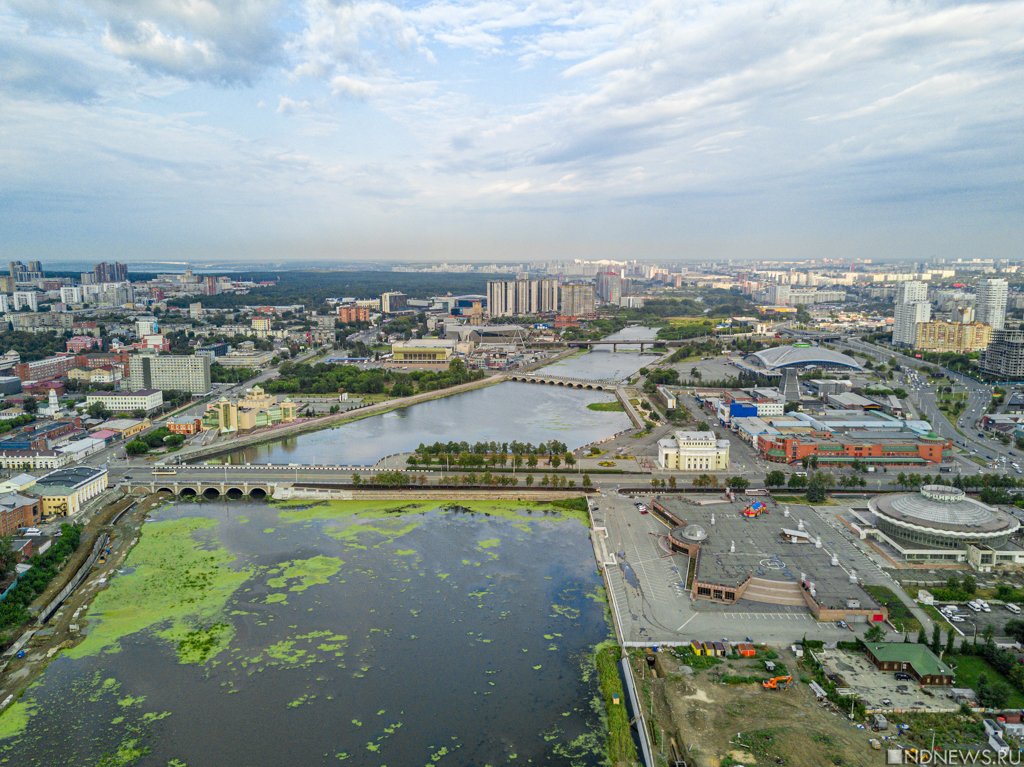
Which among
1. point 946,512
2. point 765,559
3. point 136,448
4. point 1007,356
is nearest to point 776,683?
point 765,559

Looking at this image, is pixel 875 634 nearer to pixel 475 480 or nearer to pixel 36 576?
pixel 475 480

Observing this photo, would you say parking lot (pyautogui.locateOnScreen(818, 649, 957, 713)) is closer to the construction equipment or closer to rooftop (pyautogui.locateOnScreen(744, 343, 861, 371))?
the construction equipment

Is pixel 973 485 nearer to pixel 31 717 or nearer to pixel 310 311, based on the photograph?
pixel 31 717

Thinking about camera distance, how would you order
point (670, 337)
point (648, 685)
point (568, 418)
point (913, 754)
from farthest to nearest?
point (670, 337) < point (568, 418) < point (648, 685) < point (913, 754)

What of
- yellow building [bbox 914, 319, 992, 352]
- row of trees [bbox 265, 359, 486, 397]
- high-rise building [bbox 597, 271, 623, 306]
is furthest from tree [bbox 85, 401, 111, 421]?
high-rise building [bbox 597, 271, 623, 306]

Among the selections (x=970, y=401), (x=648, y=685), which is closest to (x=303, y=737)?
(x=648, y=685)
